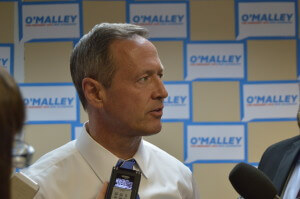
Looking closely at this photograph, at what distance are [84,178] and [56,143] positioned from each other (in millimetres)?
1395

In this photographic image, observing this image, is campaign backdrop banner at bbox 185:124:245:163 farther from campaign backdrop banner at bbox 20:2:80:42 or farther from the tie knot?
the tie knot

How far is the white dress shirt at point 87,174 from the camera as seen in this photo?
1.35 metres

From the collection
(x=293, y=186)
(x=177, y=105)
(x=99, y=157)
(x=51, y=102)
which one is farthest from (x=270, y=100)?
(x=99, y=157)

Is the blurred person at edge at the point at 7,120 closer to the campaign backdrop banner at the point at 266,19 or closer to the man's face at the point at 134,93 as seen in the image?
the man's face at the point at 134,93

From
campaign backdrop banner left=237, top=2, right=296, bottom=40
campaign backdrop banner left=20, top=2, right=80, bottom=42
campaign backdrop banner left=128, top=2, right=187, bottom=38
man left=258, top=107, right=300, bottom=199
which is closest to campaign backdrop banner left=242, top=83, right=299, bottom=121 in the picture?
campaign backdrop banner left=237, top=2, right=296, bottom=40

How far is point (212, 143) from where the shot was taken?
2727 millimetres

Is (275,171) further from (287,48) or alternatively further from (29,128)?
(29,128)

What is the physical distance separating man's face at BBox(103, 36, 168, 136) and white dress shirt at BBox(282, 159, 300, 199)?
28.9 inches

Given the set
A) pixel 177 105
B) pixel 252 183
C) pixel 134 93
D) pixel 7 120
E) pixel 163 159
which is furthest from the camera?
pixel 177 105

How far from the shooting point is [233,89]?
2.74 meters

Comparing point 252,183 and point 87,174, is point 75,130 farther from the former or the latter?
point 252,183

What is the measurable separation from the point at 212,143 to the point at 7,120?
2207 millimetres

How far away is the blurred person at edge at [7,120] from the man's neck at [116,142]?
795 mm

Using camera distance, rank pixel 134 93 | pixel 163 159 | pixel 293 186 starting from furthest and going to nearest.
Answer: pixel 293 186, pixel 163 159, pixel 134 93
